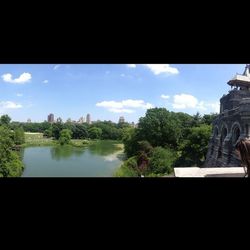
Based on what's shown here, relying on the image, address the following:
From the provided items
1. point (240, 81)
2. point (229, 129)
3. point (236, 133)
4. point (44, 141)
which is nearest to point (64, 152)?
point (44, 141)

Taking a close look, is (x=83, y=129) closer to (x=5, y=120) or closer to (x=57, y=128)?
(x=57, y=128)

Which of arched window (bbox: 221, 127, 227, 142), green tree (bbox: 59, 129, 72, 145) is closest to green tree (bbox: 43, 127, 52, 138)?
green tree (bbox: 59, 129, 72, 145)

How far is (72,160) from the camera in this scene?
2395 cm

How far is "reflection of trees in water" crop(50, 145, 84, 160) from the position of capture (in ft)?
83.9

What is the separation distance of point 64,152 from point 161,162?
37.2ft

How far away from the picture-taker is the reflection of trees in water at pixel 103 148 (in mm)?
27531

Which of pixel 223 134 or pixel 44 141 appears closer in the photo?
pixel 223 134

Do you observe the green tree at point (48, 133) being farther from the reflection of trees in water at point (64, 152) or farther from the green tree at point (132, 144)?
the green tree at point (132, 144)

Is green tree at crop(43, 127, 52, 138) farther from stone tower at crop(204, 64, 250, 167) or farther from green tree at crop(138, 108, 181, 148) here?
stone tower at crop(204, 64, 250, 167)
